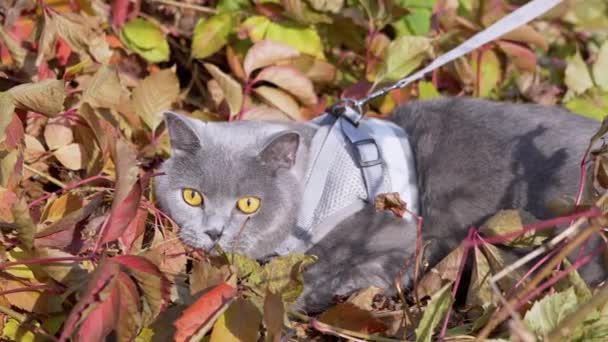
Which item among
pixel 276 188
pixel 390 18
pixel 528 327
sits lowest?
pixel 276 188

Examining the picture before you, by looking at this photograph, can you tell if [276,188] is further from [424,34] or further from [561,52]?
[561,52]

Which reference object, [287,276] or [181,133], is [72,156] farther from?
[287,276]

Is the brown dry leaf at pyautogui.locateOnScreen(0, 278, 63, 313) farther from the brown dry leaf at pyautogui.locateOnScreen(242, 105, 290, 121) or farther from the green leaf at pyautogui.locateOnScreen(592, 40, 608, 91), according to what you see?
the green leaf at pyautogui.locateOnScreen(592, 40, 608, 91)

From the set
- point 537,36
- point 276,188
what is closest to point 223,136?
point 276,188

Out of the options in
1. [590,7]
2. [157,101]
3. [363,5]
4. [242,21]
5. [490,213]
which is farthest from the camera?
[590,7]

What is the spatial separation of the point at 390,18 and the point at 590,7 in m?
1.12

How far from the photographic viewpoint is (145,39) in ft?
8.36

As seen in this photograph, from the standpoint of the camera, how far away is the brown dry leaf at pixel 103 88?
1956mm

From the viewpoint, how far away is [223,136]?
1970 mm

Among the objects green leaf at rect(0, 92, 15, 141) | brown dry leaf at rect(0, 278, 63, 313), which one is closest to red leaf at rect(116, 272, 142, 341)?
brown dry leaf at rect(0, 278, 63, 313)

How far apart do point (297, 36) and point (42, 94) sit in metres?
1.12

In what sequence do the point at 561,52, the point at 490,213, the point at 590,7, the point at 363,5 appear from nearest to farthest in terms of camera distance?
the point at 490,213 → the point at 363,5 → the point at 590,7 → the point at 561,52

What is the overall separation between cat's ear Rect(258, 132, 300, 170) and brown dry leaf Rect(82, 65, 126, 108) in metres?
0.45

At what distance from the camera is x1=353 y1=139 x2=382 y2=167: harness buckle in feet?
6.28
